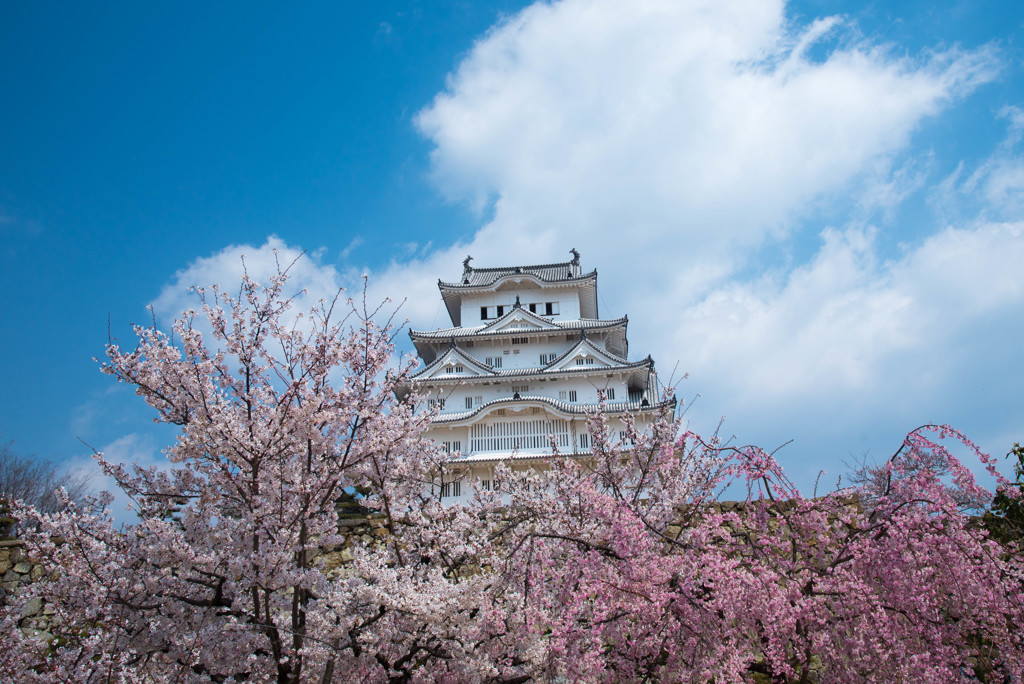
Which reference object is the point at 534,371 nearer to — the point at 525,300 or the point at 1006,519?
the point at 525,300

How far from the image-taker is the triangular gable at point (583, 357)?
87.8ft

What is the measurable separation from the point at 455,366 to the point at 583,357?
5830 mm

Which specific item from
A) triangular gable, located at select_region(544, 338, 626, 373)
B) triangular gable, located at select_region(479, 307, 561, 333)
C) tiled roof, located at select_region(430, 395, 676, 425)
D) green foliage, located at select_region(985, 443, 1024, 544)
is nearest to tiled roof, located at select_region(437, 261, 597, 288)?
triangular gable, located at select_region(479, 307, 561, 333)

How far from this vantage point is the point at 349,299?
704 cm

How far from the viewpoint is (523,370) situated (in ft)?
89.7

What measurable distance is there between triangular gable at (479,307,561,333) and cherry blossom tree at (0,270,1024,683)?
21.3 metres

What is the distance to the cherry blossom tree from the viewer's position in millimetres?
5117

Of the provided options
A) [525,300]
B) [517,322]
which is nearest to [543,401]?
[517,322]

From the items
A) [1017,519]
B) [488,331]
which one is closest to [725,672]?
[1017,519]

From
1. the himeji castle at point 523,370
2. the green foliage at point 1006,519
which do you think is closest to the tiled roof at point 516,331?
the himeji castle at point 523,370

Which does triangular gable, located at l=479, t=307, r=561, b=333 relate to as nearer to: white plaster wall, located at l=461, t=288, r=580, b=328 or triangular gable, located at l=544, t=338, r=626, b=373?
white plaster wall, located at l=461, t=288, r=580, b=328

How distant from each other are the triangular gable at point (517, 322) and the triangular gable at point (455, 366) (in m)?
1.81

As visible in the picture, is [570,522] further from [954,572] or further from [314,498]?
[954,572]

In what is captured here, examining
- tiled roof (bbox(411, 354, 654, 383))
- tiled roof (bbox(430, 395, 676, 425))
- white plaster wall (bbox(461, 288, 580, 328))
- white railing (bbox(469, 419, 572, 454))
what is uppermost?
white plaster wall (bbox(461, 288, 580, 328))
